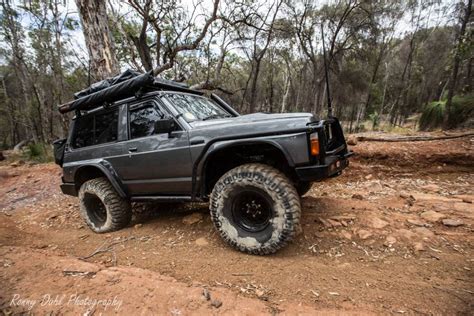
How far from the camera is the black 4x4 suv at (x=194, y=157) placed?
98.0 inches

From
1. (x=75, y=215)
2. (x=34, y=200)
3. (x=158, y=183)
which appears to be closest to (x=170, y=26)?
(x=34, y=200)

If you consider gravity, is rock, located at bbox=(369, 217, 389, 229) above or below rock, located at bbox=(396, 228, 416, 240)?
above

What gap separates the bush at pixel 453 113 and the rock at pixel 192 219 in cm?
1097

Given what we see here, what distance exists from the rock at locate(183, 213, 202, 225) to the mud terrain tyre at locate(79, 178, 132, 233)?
0.96 metres

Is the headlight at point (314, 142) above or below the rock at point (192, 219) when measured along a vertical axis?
above

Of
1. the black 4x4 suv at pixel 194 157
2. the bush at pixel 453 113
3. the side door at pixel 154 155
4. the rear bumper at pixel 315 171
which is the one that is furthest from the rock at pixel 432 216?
the bush at pixel 453 113

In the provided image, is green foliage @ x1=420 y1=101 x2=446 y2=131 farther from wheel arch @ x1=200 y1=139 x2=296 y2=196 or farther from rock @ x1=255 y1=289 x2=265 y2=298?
rock @ x1=255 y1=289 x2=265 y2=298

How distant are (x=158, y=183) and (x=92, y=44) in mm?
4563

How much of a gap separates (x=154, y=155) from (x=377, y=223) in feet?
9.83

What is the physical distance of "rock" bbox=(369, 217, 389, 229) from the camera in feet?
9.48

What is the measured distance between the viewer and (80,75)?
18984 millimetres

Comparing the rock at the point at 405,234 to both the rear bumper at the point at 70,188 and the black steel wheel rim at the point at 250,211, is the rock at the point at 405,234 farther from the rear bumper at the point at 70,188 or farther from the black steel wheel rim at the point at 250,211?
the rear bumper at the point at 70,188

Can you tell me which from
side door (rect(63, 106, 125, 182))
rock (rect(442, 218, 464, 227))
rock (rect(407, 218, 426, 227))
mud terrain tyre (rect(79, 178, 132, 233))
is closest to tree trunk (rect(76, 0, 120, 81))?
side door (rect(63, 106, 125, 182))

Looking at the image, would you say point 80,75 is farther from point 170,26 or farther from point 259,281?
point 259,281
